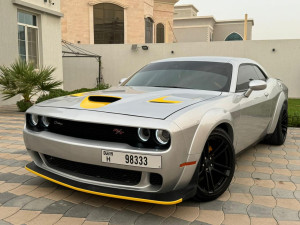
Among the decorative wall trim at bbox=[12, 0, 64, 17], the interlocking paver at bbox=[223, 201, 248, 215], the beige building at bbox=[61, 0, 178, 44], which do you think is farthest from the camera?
the beige building at bbox=[61, 0, 178, 44]

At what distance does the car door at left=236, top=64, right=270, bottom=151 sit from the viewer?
11.4 ft

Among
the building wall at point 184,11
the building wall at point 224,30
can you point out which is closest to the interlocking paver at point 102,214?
the building wall at point 224,30

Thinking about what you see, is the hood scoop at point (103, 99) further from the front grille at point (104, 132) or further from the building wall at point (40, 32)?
the building wall at point (40, 32)

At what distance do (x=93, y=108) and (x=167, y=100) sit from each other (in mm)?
681

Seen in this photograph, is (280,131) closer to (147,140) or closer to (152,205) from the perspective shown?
(152,205)

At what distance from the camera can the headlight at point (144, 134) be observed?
242 cm

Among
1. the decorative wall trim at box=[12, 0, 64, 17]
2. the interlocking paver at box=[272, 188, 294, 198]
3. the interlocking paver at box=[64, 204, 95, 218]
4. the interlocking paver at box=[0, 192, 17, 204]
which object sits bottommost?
the interlocking paver at box=[272, 188, 294, 198]

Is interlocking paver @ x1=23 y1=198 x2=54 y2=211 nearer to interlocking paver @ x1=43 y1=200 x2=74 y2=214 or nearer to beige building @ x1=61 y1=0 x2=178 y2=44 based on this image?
interlocking paver @ x1=43 y1=200 x2=74 y2=214

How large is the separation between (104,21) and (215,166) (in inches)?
970

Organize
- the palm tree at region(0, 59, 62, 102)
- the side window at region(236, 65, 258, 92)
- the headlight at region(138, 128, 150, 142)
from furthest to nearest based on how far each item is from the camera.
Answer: the palm tree at region(0, 59, 62, 102)
the side window at region(236, 65, 258, 92)
the headlight at region(138, 128, 150, 142)

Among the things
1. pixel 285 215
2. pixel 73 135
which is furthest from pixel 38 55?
pixel 285 215

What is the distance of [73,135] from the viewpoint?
2721 mm

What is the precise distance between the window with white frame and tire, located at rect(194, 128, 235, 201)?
11.2m

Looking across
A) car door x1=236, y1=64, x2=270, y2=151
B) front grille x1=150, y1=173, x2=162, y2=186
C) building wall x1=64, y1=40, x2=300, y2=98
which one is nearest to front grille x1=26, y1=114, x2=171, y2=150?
front grille x1=150, y1=173, x2=162, y2=186
